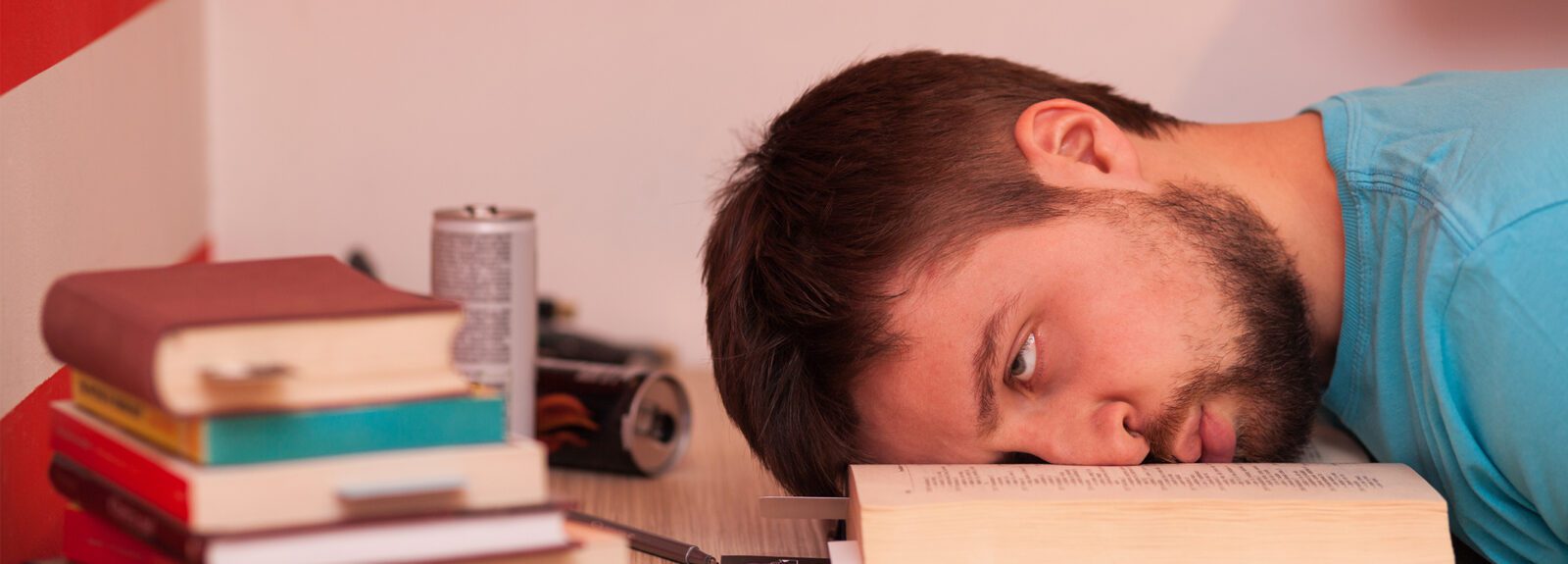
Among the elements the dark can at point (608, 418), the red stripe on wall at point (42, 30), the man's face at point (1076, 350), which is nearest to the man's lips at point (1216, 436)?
the man's face at point (1076, 350)

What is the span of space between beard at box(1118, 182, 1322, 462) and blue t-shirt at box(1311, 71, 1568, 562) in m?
0.04

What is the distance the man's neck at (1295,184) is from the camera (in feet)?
3.20

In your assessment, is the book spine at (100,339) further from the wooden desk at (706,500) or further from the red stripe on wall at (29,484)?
the wooden desk at (706,500)

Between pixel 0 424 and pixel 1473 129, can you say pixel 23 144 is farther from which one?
pixel 1473 129

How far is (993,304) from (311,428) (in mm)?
468

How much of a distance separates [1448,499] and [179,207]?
1.16 metres

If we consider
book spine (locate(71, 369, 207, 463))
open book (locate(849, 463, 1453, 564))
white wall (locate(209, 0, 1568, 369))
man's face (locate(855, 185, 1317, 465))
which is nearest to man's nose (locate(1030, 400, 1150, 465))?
man's face (locate(855, 185, 1317, 465))

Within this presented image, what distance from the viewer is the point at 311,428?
503 millimetres

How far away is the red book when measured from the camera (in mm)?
481

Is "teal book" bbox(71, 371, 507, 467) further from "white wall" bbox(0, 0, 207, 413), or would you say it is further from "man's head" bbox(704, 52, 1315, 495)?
"man's head" bbox(704, 52, 1315, 495)

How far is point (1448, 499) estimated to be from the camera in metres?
0.85

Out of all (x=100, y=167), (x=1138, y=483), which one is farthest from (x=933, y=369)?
(x=100, y=167)

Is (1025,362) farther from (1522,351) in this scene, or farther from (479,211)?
(479,211)

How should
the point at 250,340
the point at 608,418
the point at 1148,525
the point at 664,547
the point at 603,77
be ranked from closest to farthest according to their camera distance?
the point at 250,340
the point at 1148,525
the point at 664,547
the point at 608,418
the point at 603,77
